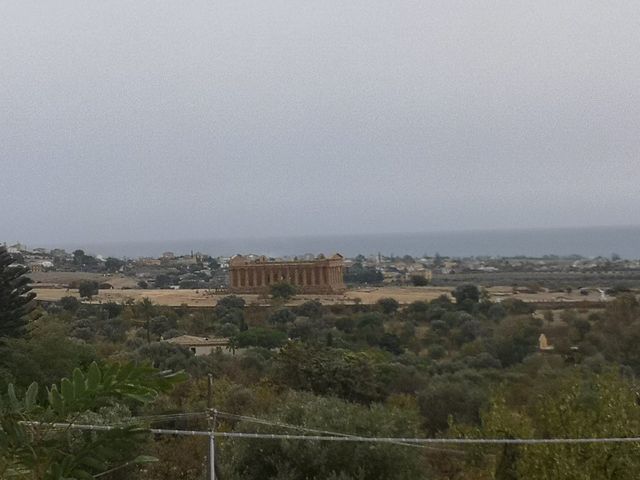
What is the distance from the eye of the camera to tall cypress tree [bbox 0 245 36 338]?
47.0 ft

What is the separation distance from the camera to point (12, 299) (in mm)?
14836

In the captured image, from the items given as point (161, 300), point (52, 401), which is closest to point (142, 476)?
point (52, 401)

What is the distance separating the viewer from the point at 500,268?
74375 millimetres

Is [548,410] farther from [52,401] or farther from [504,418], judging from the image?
[52,401]

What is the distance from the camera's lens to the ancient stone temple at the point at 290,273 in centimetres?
4353

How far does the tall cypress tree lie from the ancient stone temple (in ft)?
89.7

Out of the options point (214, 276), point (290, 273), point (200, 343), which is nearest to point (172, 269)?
point (214, 276)

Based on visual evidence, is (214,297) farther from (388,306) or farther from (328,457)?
(328,457)

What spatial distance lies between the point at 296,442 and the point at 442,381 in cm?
883

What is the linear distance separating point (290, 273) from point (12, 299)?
98.2 feet

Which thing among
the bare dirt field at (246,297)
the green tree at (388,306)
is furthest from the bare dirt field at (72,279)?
the green tree at (388,306)

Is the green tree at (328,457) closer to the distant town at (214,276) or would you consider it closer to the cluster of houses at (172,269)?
the distant town at (214,276)

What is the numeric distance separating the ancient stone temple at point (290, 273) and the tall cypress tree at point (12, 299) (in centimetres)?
2735

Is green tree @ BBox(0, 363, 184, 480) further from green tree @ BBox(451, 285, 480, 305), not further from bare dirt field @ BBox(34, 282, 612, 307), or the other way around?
bare dirt field @ BBox(34, 282, 612, 307)
